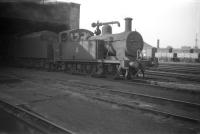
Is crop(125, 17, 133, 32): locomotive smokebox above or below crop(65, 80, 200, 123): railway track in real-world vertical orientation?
above

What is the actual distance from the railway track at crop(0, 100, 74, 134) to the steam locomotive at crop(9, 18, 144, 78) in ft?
24.5

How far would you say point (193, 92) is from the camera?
9375mm

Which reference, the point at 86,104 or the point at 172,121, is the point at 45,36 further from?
the point at 172,121

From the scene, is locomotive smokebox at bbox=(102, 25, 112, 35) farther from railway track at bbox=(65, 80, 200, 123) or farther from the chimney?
railway track at bbox=(65, 80, 200, 123)

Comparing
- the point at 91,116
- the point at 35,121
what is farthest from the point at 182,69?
the point at 35,121

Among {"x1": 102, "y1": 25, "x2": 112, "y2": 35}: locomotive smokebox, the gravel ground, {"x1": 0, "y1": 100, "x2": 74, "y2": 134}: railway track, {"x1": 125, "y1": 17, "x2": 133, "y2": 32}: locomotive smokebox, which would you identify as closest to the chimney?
{"x1": 125, "y1": 17, "x2": 133, "y2": 32}: locomotive smokebox

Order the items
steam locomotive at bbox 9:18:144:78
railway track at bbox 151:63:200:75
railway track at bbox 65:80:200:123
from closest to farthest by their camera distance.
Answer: railway track at bbox 65:80:200:123, steam locomotive at bbox 9:18:144:78, railway track at bbox 151:63:200:75

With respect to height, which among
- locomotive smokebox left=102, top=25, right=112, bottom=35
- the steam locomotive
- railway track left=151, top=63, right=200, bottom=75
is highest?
locomotive smokebox left=102, top=25, right=112, bottom=35

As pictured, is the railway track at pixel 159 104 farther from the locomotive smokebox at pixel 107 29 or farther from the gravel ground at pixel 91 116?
the locomotive smokebox at pixel 107 29

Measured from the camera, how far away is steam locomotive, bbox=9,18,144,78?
1292cm

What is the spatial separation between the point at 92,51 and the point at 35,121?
9549mm

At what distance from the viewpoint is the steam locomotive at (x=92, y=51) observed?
509 inches

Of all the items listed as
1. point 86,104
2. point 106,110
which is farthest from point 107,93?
point 106,110

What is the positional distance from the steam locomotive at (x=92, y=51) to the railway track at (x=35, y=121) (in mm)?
7453
